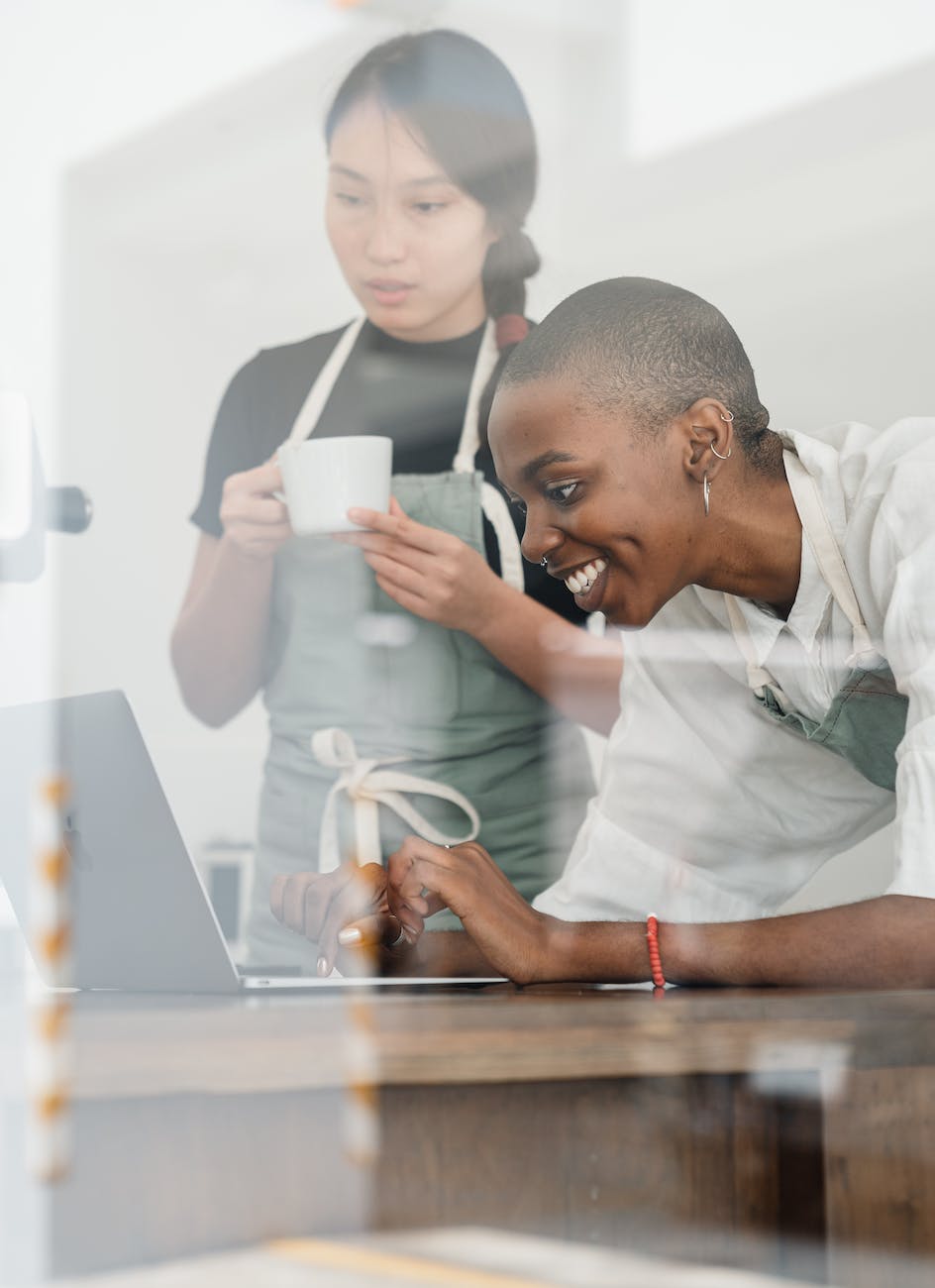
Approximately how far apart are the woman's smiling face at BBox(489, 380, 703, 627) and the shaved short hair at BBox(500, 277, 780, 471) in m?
0.01

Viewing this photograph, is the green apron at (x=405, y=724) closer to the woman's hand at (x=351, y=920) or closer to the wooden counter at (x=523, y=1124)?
the woman's hand at (x=351, y=920)

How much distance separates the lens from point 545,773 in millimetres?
1036

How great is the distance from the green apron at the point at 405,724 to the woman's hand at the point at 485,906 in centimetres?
31

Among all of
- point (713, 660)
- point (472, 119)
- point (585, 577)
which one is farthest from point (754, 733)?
point (472, 119)

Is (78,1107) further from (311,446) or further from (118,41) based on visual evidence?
(118,41)

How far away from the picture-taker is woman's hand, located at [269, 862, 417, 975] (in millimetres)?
718

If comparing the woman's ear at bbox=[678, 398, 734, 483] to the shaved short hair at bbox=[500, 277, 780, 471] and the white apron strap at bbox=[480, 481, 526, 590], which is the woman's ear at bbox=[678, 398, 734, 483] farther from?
the white apron strap at bbox=[480, 481, 526, 590]

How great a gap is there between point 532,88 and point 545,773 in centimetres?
50

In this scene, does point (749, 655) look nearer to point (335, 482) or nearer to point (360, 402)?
point (335, 482)

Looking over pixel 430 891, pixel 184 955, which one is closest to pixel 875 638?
pixel 430 891

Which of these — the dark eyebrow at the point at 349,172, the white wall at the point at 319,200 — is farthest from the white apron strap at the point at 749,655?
the dark eyebrow at the point at 349,172

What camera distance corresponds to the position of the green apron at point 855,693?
2.59 feet

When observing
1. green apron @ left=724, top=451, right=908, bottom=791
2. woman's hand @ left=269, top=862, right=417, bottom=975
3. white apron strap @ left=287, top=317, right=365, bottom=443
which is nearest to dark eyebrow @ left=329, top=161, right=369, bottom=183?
white apron strap @ left=287, top=317, right=365, bottom=443

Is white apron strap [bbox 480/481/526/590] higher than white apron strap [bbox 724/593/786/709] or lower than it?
higher
